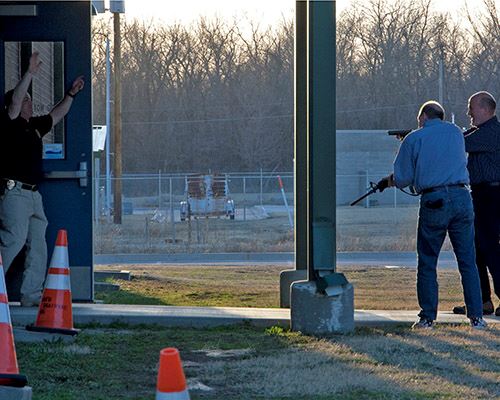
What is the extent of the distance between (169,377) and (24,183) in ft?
17.6

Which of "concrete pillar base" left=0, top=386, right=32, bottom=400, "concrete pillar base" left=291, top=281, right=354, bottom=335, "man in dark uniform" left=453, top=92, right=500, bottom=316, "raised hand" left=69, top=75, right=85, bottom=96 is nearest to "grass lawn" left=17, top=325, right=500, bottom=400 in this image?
"concrete pillar base" left=291, top=281, right=354, bottom=335

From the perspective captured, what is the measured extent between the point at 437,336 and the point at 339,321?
73 cm

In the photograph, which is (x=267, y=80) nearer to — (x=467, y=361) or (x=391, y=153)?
(x=391, y=153)

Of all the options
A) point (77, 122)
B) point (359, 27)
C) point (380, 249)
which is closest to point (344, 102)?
point (359, 27)

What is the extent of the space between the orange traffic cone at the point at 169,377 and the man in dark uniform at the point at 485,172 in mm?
5342

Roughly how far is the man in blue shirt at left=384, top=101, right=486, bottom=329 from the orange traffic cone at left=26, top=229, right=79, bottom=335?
8.63ft

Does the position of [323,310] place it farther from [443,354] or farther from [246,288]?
[246,288]

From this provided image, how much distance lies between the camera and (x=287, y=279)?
1088 cm

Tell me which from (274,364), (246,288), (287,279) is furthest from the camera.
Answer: (246,288)

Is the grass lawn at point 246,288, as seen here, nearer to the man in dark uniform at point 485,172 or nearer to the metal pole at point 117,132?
the man in dark uniform at point 485,172

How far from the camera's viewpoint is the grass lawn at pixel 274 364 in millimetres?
6411

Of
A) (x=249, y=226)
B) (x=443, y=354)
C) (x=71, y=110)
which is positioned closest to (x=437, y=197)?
(x=443, y=354)

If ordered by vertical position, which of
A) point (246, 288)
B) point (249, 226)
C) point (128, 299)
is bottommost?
point (249, 226)

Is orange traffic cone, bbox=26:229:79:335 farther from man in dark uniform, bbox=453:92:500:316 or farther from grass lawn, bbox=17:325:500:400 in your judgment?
man in dark uniform, bbox=453:92:500:316
